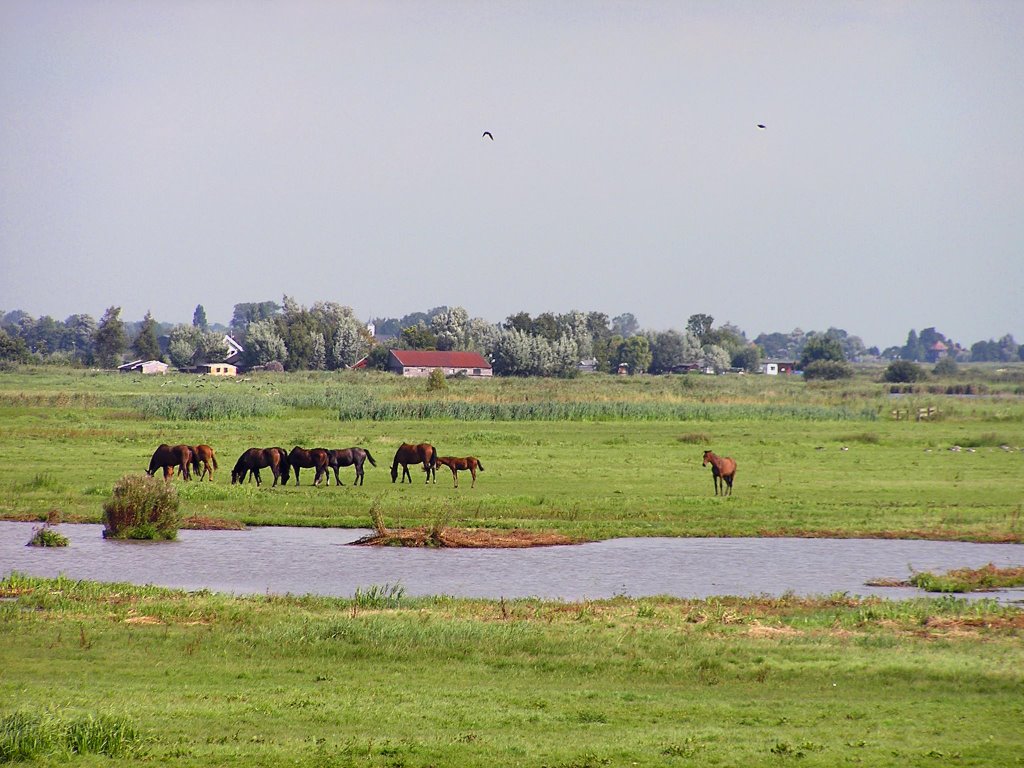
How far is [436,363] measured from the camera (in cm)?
13038

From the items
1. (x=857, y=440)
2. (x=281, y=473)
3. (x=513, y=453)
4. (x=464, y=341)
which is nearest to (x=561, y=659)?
(x=281, y=473)

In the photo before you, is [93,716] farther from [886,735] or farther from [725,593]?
[725,593]

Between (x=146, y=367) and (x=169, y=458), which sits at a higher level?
(x=146, y=367)

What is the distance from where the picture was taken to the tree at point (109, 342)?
14575cm

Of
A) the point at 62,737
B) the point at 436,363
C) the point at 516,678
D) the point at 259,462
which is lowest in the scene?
the point at 516,678

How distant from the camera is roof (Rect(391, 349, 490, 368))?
129m

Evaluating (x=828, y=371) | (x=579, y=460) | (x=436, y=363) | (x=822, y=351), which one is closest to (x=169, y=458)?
(x=579, y=460)

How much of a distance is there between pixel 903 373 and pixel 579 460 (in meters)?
97.5

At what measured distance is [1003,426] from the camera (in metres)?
Result: 60.5

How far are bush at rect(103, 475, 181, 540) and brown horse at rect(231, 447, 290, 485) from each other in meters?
8.13

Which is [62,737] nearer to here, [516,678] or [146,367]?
[516,678]

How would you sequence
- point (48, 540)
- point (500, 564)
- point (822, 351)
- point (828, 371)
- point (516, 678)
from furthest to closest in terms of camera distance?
point (822, 351) < point (828, 371) < point (48, 540) < point (500, 564) < point (516, 678)

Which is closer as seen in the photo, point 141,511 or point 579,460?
point 141,511

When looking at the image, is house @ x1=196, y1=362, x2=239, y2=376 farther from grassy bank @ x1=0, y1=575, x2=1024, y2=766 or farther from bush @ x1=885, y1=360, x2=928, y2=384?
grassy bank @ x1=0, y1=575, x2=1024, y2=766
